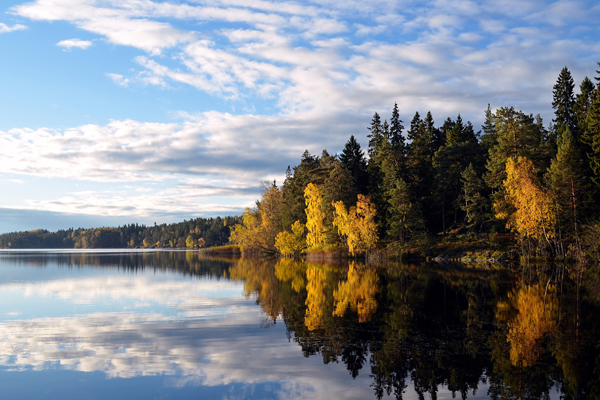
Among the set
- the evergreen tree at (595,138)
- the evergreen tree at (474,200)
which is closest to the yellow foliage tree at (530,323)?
the evergreen tree at (595,138)

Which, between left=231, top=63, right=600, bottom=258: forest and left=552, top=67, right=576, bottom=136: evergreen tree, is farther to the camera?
left=552, top=67, right=576, bottom=136: evergreen tree

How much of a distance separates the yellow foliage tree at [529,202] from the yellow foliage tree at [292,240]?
39533 mm

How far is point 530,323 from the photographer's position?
15859 mm

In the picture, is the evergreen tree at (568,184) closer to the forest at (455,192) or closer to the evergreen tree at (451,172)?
the forest at (455,192)

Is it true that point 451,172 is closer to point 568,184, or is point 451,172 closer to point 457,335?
point 568,184

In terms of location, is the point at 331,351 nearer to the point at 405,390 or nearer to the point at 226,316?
the point at 405,390

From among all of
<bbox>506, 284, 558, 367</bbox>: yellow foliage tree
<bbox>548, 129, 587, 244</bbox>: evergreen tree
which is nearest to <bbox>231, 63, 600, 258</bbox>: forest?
<bbox>548, 129, 587, 244</bbox>: evergreen tree

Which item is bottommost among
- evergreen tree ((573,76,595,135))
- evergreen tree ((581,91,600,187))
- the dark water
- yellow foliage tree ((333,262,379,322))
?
yellow foliage tree ((333,262,379,322))

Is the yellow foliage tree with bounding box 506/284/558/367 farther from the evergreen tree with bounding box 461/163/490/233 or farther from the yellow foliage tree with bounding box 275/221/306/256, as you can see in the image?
the yellow foliage tree with bounding box 275/221/306/256

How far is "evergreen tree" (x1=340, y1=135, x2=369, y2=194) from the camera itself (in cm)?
8600

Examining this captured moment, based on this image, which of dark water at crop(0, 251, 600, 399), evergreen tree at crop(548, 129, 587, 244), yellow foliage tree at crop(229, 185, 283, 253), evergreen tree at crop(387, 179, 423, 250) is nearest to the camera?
dark water at crop(0, 251, 600, 399)

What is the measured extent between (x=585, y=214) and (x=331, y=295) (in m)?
40.6

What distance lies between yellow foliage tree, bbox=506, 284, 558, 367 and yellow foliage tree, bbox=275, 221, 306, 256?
57.7m

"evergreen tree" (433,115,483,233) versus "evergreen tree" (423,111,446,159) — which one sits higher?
"evergreen tree" (423,111,446,159)
